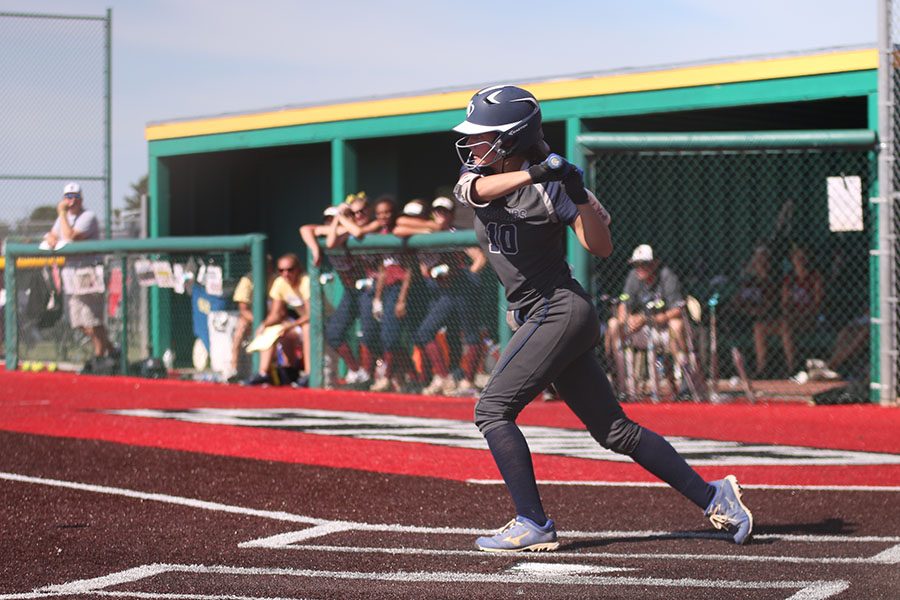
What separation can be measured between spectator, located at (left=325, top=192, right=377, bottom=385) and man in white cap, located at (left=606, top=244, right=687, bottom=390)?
269cm

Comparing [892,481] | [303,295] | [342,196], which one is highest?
[342,196]

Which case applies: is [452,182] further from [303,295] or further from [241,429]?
[241,429]

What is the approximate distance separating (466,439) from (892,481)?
308 cm

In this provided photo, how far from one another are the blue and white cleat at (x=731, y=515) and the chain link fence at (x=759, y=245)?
6769 mm

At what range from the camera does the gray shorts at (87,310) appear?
16016 millimetres

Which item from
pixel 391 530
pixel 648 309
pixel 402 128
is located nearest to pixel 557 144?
pixel 402 128

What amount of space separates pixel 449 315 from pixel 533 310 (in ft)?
24.6

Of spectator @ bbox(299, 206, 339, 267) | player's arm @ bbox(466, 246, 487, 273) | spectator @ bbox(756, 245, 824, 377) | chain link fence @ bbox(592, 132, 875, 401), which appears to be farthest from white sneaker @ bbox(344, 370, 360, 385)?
spectator @ bbox(756, 245, 824, 377)

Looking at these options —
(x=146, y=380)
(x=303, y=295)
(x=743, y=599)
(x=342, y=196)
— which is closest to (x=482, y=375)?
(x=303, y=295)

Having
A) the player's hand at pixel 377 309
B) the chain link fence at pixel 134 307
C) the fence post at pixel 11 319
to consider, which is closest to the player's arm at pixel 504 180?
the player's hand at pixel 377 309

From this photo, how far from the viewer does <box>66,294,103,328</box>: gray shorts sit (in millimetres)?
16016

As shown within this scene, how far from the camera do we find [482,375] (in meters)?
12.7

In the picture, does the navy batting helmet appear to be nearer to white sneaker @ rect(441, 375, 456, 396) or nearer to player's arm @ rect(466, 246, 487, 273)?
player's arm @ rect(466, 246, 487, 273)

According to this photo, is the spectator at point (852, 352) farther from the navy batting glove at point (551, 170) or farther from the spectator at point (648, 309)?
the navy batting glove at point (551, 170)
